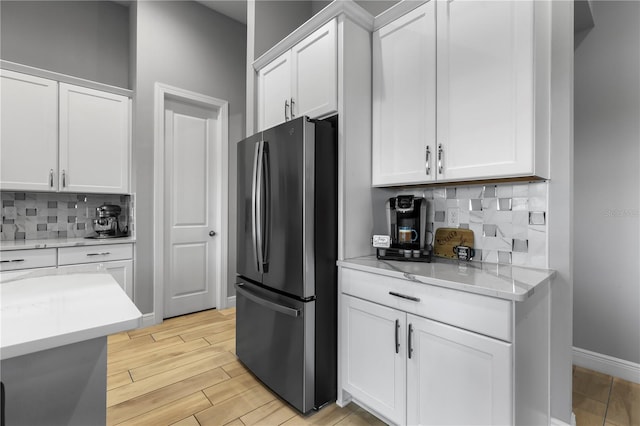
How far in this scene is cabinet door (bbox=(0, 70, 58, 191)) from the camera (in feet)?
8.48

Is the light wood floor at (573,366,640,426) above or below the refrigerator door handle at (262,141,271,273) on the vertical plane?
below

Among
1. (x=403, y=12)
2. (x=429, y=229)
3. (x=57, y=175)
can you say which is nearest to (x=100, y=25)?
(x=57, y=175)

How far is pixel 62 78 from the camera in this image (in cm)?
280

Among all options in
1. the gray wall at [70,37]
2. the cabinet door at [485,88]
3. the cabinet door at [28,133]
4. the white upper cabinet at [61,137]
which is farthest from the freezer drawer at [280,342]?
the gray wall at [70,37]

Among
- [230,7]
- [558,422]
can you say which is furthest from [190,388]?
[230,7]

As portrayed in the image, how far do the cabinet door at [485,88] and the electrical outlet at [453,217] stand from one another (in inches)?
15.0

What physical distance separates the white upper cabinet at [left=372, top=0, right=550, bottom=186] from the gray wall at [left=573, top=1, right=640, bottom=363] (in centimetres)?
96

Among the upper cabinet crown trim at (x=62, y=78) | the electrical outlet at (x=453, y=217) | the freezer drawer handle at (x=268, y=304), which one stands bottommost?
the freezer drawer handle at (x=268, y=304)

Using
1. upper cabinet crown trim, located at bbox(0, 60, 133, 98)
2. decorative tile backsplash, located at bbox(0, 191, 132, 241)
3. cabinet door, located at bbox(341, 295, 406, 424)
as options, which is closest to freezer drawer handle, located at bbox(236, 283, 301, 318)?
cabinet door, located at bbox(341, 295, 406, 424)

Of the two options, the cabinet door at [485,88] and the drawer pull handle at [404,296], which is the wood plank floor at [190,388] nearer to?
the drawer pull handle at [404,296]

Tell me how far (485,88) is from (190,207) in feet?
9.88

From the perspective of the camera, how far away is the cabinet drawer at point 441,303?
1225mm

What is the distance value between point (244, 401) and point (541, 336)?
1697mm

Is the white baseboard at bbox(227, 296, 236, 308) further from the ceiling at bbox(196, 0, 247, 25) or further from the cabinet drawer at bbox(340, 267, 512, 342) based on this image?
the ceiling at bbox(196, 0, 247, 25)
